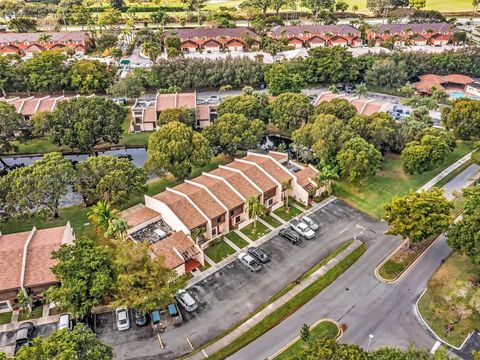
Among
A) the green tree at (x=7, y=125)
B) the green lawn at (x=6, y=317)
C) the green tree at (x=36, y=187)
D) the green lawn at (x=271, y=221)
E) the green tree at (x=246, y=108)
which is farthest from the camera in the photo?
the green tree at (x=246, y=108)

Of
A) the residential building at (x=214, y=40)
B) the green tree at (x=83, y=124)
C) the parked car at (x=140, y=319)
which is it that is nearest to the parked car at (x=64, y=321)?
the parked car at (x=140, y=319)

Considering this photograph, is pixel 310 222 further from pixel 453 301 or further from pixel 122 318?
pixel 122 318

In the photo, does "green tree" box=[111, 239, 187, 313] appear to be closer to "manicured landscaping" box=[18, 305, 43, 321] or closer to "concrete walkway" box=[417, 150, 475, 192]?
"manicured landscaping" box=[18, 305, 43, 321]

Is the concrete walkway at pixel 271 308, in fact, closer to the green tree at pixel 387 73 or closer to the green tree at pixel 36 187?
the green tree at pixel 36 187

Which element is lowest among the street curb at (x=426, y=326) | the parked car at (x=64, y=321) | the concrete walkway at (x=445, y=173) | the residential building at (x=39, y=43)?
the street curb at (x=426, y=326)

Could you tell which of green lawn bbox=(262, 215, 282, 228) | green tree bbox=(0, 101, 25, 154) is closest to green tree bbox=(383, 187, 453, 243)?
green lawn bbox=(262, 215, 282, 228)
